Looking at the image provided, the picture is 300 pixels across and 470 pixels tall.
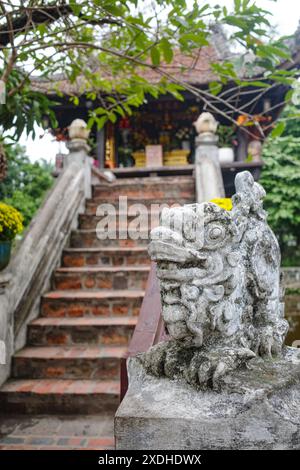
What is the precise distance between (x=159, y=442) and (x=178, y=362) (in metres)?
0.29

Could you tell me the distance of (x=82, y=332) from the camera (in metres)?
3.69

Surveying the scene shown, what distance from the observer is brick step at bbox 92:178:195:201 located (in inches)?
233

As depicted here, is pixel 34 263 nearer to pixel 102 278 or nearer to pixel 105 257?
pixel 102 278

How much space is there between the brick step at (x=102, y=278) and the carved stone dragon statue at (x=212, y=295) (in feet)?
8.65

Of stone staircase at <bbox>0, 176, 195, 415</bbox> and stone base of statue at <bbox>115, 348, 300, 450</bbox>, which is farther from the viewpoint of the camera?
stone staircase at <bbox>0, 176, 195, 415</bbox>

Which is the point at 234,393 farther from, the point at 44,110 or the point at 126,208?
the point at 126,208

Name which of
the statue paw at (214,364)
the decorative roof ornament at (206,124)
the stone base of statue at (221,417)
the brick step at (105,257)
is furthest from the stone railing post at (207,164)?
the stone base of statue at (221,417)

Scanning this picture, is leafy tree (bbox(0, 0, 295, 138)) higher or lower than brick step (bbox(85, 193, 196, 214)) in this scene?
higher

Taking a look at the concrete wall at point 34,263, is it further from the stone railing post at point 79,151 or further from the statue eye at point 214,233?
the statue eye at point 214,233

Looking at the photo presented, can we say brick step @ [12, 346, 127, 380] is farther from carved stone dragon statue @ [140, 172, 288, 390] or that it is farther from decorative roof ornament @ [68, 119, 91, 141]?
decorative roof ornament @ [68, 119, 91, 141]

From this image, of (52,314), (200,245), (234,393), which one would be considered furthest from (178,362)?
(52,314)

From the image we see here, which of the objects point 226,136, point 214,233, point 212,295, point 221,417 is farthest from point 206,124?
point 221,417

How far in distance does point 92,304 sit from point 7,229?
121 cm

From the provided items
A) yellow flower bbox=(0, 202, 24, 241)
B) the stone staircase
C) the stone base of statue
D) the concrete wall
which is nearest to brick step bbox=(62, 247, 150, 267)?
the stone staircase
